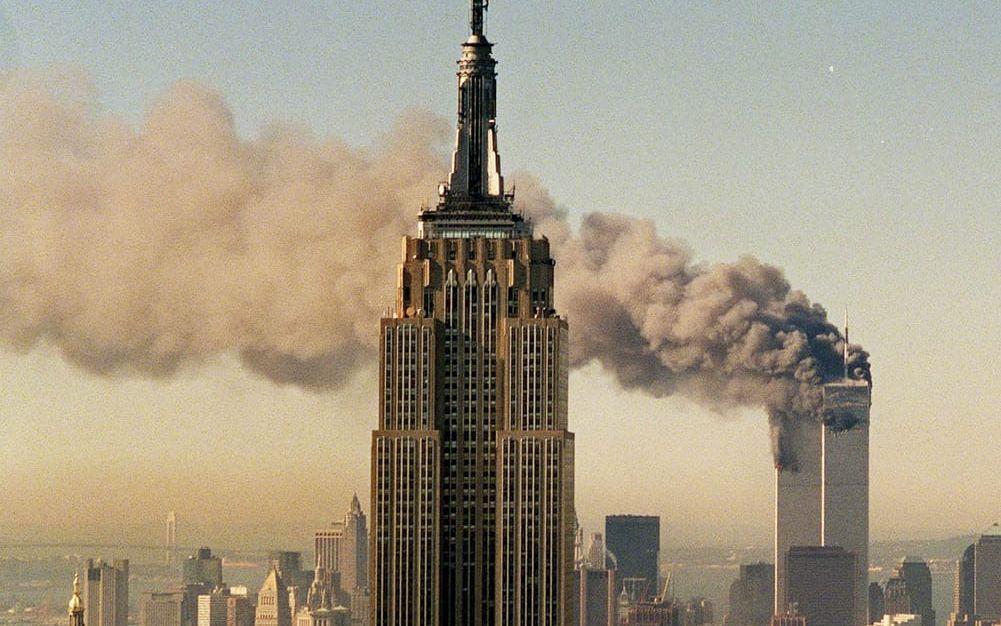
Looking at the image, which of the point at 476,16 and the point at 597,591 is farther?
the point at 597,591

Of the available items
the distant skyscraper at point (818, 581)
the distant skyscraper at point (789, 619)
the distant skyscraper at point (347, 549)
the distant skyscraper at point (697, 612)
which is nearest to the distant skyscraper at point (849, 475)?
the distant skyscraper at point (818, 581)

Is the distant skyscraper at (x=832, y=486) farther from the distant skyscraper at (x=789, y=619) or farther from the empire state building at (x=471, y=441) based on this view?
the empire state building at (x=471, y=441)

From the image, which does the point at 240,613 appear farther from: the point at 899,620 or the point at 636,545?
the point at 899,620

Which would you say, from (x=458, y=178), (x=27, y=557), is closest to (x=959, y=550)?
(x=27, y=557)

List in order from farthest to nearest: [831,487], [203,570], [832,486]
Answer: [831,487] < [832,486] < [203,570]

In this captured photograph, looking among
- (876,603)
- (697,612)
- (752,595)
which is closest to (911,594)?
(876,603)

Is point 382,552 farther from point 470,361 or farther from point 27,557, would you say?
point 27,557
